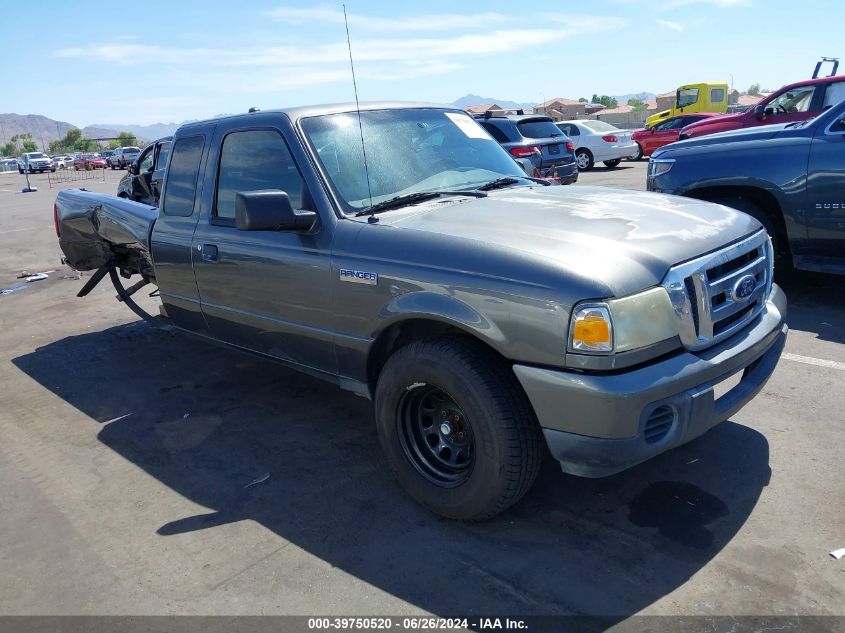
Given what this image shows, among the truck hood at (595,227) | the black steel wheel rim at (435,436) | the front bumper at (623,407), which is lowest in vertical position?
the black steel wheel rim at (435,436)

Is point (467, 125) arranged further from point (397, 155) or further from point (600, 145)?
point (600, 145)

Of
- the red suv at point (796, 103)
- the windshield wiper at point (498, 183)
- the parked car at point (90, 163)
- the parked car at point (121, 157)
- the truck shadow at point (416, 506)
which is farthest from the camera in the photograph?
the parked car at point (90, 163)

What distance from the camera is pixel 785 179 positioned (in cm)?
588

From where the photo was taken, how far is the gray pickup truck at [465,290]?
109 inches

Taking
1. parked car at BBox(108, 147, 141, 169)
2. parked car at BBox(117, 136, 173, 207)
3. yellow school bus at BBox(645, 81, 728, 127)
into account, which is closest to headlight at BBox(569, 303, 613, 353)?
parked car at BBox(117, 136, 173, 207)

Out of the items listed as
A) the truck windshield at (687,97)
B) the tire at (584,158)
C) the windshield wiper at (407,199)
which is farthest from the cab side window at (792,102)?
the truck windshield at (687,97)

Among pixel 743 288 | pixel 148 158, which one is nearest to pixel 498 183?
pixel 743 288

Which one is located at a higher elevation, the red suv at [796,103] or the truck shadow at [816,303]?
the red suv at [796,103]

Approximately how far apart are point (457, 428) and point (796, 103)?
11.7 metres

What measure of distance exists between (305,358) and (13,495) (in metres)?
1.73

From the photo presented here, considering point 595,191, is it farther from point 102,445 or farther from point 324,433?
point 102,445

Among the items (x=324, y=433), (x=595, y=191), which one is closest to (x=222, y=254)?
(x=324, y=433)

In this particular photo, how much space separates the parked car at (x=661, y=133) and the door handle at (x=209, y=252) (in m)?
21.1

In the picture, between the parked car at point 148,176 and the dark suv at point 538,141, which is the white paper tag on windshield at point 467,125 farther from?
the dark suv at point 538,141
